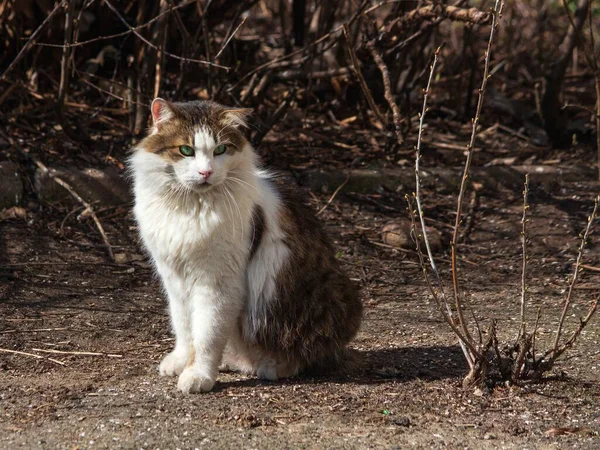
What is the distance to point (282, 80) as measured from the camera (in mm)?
6840

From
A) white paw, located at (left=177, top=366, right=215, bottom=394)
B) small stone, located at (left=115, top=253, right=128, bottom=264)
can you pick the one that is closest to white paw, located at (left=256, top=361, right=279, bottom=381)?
white paw, located at (left=177, top=366, right=215, bottom=394)

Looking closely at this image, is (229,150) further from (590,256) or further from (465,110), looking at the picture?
(465,110)

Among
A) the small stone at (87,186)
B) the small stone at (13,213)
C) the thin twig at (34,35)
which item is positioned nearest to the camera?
the thin twig at (34,35)

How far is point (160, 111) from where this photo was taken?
366 centimetres

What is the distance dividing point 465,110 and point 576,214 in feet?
6.08

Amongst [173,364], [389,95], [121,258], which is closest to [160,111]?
[173,364]

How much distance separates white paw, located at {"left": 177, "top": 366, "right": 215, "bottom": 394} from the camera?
3.56 metres

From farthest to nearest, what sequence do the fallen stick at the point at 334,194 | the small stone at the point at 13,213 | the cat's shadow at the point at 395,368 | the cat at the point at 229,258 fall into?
the fallen stick at the point at 334,194 < the small stone at the point at 13,213 < the cat's shadow at the point at 395,368 < the cat at the point at 229,258

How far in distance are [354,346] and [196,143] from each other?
4.71 ft

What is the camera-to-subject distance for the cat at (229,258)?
11.8 ft

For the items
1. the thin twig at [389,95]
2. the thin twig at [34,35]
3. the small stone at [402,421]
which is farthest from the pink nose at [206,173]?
the thin twig at [34,35]

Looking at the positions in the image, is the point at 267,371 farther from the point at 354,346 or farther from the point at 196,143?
the point at 196,143

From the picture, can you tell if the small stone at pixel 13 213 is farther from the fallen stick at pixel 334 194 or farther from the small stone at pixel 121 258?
the fallen stick at pixel 334 194

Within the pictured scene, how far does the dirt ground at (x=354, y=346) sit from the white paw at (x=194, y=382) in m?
0.05
